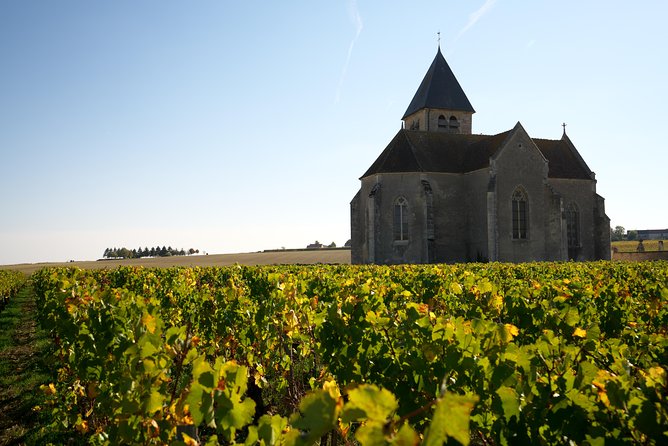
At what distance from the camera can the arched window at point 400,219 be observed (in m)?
30.0

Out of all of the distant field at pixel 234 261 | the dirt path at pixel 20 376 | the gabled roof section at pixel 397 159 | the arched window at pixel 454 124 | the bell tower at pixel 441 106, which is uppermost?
the bell tower at pixel 441 106

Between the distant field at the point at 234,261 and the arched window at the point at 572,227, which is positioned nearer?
the arched window at the point at 572,227

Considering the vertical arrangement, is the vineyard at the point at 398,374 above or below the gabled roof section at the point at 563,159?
below

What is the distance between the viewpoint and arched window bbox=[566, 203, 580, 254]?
33438 mm

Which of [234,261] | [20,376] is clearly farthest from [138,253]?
[20,376]

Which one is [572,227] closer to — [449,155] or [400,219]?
[449,155]

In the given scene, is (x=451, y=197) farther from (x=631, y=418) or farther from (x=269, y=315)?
(x=631, y=418)

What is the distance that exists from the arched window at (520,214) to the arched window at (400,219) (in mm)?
6482

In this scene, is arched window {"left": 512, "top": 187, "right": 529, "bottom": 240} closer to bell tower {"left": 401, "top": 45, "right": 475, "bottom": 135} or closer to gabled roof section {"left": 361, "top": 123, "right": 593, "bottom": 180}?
gabled roof section {"left": 361, "top": 123, "right": 593, "bottom": 180}

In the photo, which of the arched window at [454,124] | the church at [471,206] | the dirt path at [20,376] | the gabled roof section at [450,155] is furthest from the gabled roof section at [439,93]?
the dirt path at [20,376]

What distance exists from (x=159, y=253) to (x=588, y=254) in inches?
2742

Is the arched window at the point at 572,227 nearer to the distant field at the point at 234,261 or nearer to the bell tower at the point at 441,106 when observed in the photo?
the bell tower at the point at 441,106

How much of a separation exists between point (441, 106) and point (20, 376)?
3357cm

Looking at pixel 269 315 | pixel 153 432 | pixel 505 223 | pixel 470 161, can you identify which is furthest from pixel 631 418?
pixel 470 161
